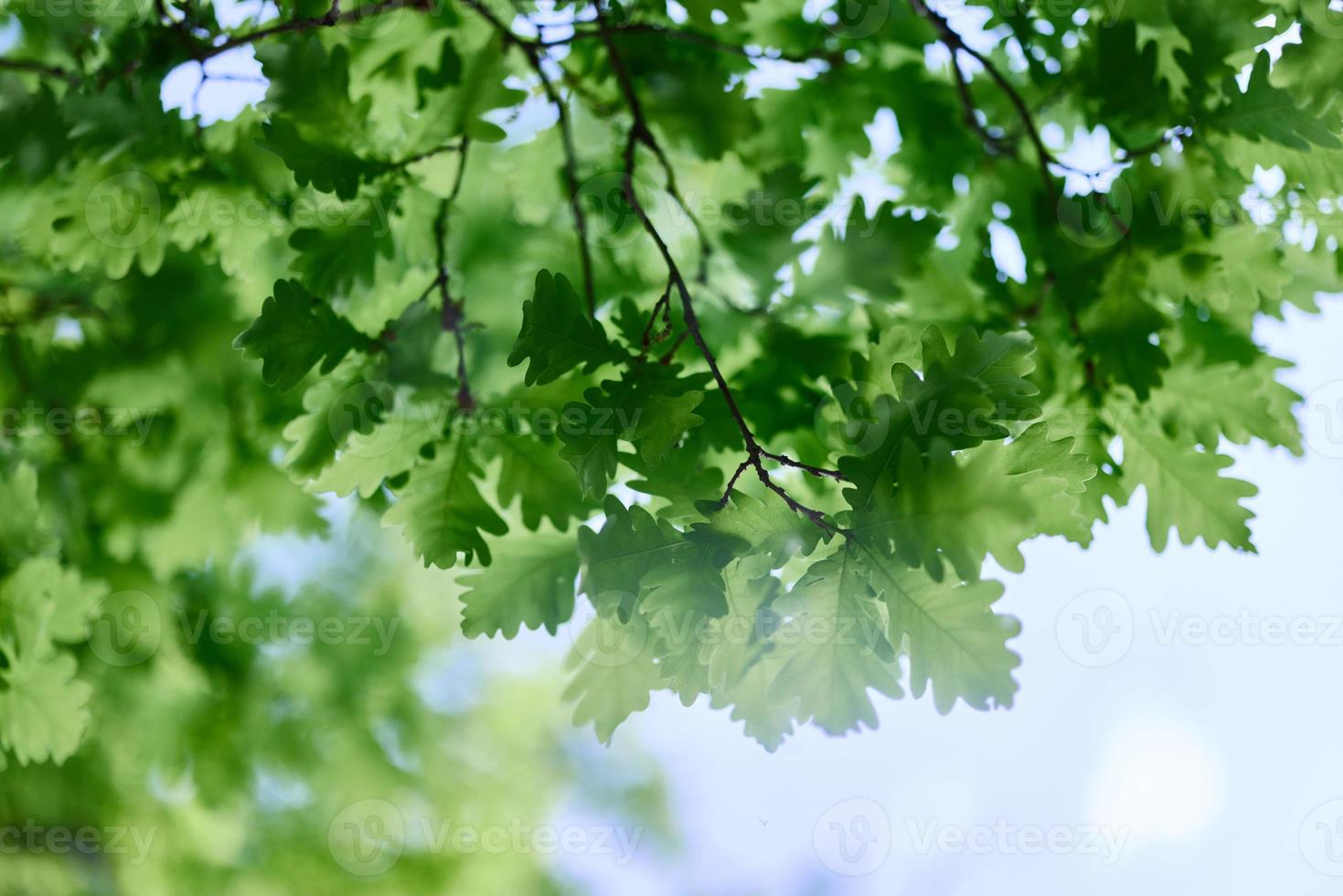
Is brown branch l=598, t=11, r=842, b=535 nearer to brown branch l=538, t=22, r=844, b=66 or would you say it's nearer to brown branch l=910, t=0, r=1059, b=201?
brown branch l=538, t=22, r=844, b=66

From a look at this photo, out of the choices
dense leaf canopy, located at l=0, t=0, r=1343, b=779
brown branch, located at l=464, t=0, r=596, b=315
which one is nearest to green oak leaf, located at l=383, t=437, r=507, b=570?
dense leaf canopy, located at l=0, t=0, r=1343, b=779

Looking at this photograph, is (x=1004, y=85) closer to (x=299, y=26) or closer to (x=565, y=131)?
(x=565, y=131)

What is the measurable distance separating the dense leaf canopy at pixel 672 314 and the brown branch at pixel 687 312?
0.04ft

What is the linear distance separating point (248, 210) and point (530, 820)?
11.8ft

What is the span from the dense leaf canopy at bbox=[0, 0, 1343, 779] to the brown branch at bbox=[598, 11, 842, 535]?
0.01 metres

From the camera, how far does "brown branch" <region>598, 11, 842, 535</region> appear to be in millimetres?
1067

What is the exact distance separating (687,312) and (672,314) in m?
0.46

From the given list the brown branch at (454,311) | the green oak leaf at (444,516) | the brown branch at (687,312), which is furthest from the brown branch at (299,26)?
the green oak leaf at (444,516)

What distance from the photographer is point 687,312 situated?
1.21m

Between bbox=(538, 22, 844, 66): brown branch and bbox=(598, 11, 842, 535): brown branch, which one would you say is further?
bbox=(538, 22, 844, 66): brown branch

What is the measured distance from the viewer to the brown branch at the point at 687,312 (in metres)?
1.07

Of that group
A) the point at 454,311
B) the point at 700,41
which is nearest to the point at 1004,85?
the point at 700,41

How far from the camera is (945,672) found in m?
1.03

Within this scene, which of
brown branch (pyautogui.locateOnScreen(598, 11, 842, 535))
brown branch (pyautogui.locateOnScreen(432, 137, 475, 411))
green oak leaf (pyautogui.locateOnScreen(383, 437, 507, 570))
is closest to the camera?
brown branch (pyautogui.locateOnScreen(598, 11, 842, 535))
